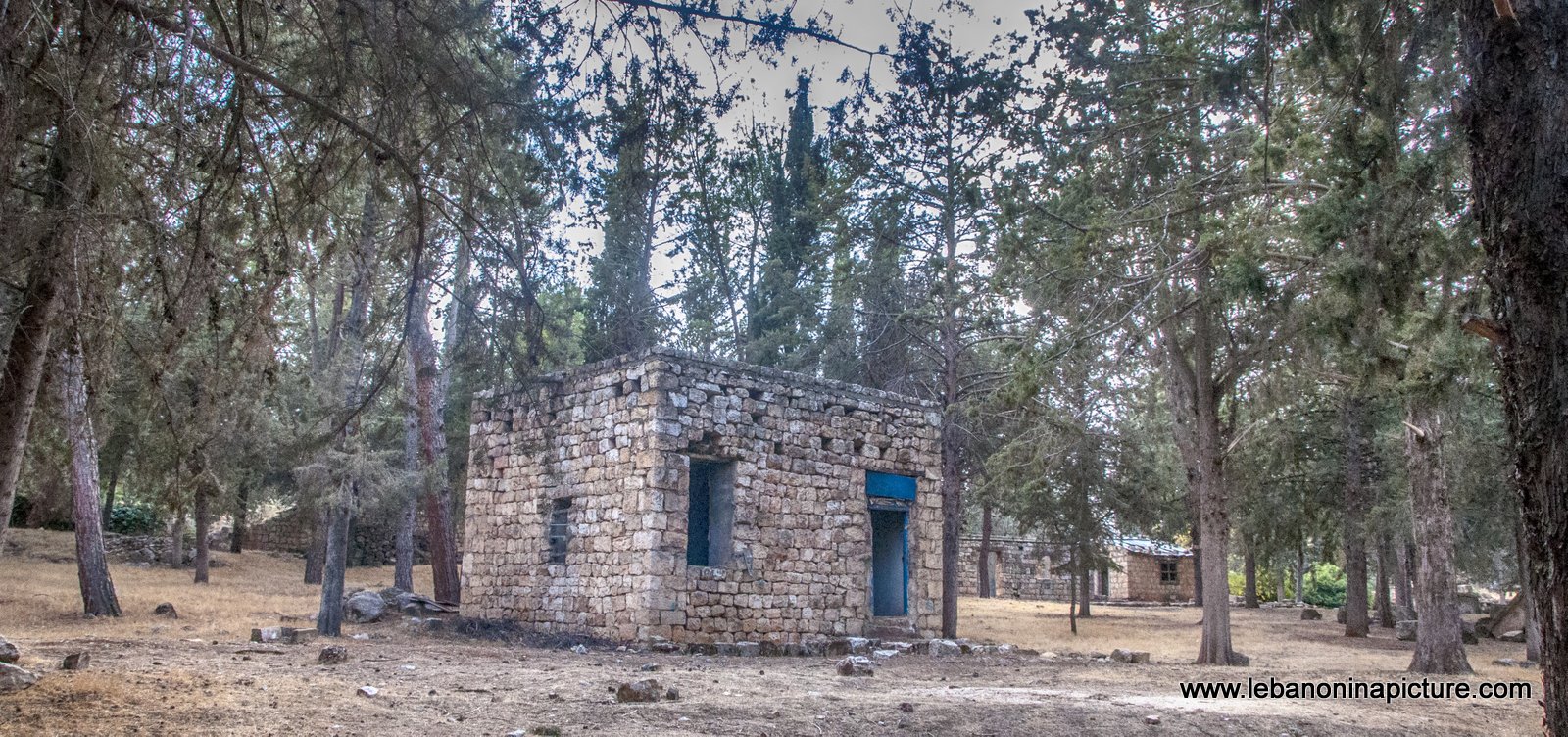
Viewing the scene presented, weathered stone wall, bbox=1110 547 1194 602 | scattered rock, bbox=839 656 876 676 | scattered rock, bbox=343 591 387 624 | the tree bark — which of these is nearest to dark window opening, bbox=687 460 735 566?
scattered rock, bbox=839 656 876 676

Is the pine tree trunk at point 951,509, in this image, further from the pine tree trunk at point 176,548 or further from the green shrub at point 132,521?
the green shrub at point 132,521

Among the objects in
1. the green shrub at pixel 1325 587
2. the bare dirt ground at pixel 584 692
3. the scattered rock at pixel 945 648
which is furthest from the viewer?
the green shrub at pixel 1325 587

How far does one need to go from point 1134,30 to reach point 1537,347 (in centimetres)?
841

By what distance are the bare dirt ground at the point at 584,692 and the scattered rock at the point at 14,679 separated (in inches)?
4.5

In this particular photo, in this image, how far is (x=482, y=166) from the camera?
22.8ft

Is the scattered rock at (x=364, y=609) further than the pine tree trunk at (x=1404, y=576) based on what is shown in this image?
No

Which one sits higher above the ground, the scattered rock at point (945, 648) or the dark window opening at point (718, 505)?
the dark window opening at point (718, 505)

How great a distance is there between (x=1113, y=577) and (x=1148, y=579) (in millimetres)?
1519

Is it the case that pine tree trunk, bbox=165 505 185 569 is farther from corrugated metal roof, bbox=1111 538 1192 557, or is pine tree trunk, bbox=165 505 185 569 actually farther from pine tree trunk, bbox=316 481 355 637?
corrugated metal roof, bbox=1111 538 1192 557

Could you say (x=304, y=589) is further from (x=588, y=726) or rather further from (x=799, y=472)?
(x=588, y=726)

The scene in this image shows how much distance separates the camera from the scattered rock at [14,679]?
6.12 m

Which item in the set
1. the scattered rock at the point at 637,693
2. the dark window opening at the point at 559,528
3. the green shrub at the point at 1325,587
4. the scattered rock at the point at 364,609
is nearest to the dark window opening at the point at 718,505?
the dark window opening at the point at 559,528

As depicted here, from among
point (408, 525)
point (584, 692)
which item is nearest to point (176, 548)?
point (408, 525)

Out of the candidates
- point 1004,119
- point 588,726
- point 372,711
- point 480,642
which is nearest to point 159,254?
point 372,711
